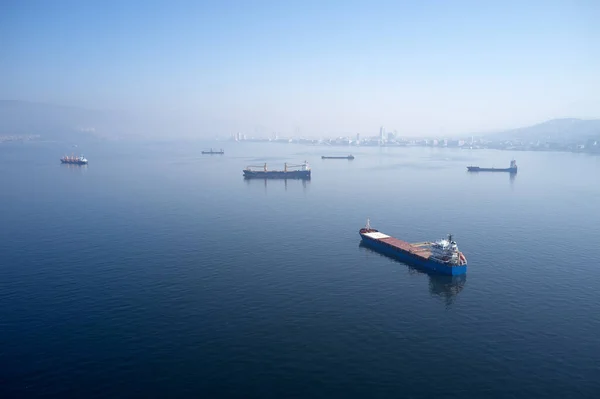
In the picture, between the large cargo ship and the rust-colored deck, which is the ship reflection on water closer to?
the large cargo ship

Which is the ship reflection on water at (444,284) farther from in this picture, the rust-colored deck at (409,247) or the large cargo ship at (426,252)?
the rust-colored deck at (409,247)

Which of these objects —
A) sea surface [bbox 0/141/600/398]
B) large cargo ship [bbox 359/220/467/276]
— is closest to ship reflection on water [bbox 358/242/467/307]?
sea surface [bbox 0/141/600/398]

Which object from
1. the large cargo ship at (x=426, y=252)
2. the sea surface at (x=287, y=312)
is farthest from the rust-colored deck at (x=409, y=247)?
the sea surface at (x=287, y=312)

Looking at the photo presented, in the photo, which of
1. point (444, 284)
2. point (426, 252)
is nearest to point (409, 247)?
point (426, 252)

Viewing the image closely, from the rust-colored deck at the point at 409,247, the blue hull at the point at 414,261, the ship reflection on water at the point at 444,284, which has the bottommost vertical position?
the ship reflection on water at the point at 444,284

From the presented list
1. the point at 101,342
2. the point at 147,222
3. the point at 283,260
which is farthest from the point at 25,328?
the point at 147,222

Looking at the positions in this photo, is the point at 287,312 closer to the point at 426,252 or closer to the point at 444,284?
the point at 444,284
